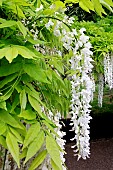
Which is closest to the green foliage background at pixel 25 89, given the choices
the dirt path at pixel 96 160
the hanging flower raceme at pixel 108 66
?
the hanging flower raceme at pixel 108 66

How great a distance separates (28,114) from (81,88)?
1.16ft

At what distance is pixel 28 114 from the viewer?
983mm

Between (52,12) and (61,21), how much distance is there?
0.34ft

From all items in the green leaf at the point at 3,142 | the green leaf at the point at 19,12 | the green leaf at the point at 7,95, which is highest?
the green leaf at the point at 19,12

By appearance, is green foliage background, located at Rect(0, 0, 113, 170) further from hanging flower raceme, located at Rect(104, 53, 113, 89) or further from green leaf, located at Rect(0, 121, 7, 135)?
hanging flower raceme, located at Rect(104, 53, 113, 89)

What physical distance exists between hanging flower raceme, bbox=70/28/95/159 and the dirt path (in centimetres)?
440

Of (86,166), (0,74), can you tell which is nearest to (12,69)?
(0,74)

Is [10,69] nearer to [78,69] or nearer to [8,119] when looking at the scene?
[8,119]

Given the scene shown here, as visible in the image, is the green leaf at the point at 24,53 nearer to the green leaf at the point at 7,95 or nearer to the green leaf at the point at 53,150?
the green leaf at the point at 7,95

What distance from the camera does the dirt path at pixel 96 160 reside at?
5.66 metres

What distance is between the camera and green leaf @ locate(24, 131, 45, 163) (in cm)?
93

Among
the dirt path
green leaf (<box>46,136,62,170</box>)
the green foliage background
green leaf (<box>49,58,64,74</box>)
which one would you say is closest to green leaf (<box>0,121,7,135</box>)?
the green foliage background

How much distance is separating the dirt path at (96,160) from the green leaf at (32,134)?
15.6 feet

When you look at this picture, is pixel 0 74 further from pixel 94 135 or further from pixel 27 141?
pixel 94 135
